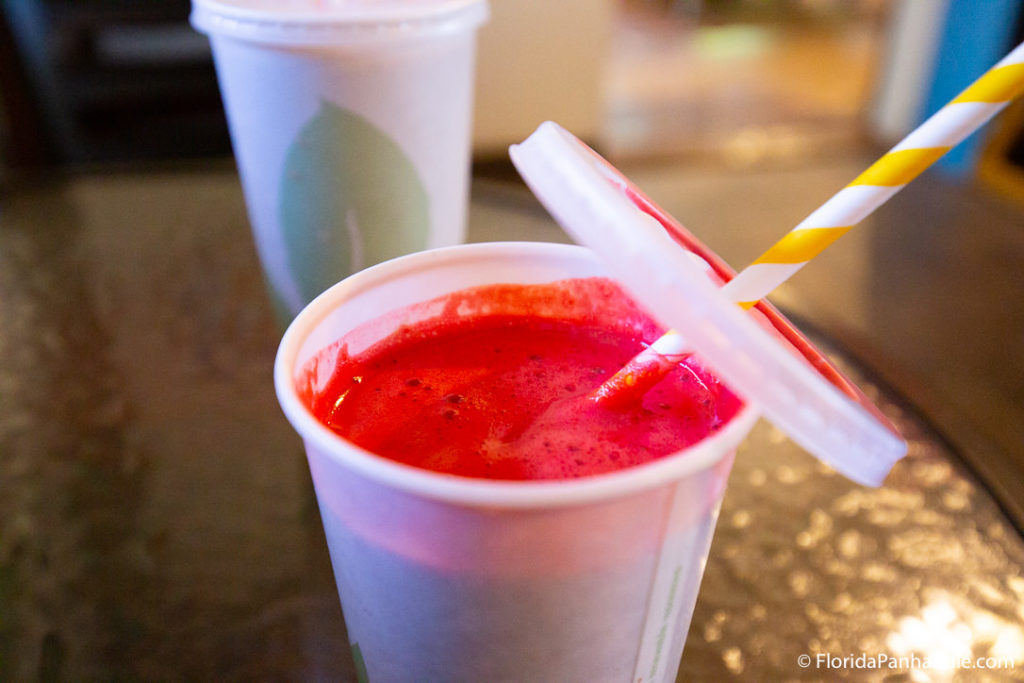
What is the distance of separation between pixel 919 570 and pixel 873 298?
1.18m

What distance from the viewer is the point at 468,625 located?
1.53 ft

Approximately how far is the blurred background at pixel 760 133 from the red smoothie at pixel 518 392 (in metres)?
0.46

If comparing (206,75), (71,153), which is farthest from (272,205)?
(71,153)

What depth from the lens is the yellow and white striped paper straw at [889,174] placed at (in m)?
0.50

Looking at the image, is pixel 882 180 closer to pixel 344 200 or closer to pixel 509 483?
pixel 509 483

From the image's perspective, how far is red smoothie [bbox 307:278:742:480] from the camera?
1.85 ft

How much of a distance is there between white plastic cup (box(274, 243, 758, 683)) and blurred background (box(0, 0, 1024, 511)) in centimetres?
53

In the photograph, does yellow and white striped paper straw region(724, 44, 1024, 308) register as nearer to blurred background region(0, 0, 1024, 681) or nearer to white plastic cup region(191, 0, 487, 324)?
blurred background region(0, 0, 1024, 681)

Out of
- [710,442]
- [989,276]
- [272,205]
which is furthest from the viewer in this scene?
[989,276]

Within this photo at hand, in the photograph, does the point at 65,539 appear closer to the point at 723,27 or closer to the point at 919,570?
the point at 919,570

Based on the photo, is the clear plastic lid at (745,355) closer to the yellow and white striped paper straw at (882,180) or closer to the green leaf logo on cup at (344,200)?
the yellow and white striped paper straw at (882,180)

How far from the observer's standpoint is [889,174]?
52cm

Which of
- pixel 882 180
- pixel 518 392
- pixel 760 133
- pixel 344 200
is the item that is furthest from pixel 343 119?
pixel 760 133

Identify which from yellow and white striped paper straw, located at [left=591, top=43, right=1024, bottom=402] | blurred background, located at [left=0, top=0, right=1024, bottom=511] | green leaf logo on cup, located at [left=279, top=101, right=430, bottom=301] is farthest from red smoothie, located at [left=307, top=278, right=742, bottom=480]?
blurred background, located at [left=0, top=0, right=1024, bottom=511]
